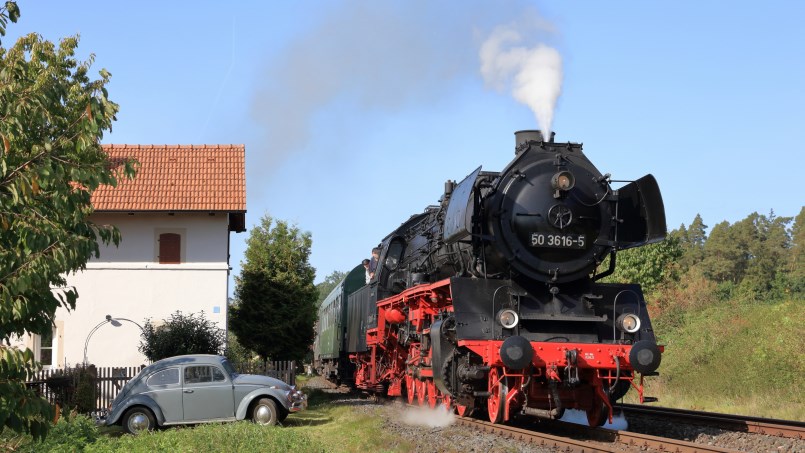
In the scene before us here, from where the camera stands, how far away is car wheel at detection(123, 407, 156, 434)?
14366 mm

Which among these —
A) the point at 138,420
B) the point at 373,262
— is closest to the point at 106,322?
the point at 373,262

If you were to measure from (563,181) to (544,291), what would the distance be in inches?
64.8

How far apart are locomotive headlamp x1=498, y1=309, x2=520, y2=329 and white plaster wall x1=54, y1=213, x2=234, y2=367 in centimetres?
1314

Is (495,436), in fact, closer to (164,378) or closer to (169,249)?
(164,378)

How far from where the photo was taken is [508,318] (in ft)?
38.6

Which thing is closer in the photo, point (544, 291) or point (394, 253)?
point (544, 291)

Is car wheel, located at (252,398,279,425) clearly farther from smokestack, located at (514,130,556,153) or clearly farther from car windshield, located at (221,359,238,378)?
smokestack, located at (514,130,556,153)

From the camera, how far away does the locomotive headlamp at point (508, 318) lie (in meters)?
11.7

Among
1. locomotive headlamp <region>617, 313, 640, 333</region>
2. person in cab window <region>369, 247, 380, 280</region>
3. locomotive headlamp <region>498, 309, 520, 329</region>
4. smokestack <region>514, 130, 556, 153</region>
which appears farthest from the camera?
person in cab window <region>369, 247, 380, 280</region>

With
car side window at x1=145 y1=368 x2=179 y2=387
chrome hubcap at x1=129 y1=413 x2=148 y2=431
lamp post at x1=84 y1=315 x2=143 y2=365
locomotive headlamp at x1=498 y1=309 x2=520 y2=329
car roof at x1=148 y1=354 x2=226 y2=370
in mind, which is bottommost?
chrome hubcap at x1=129 y1=413 x2=148 y2=431

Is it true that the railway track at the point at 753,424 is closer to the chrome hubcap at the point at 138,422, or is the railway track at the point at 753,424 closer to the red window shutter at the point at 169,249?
the chrome hubcap at the point at 138,422

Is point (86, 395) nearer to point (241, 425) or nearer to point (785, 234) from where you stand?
point (241, 425)

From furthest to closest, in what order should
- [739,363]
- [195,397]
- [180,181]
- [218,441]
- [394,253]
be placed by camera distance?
[180,181] < [739,363] < [394,253] < [195,397] < [218,441]

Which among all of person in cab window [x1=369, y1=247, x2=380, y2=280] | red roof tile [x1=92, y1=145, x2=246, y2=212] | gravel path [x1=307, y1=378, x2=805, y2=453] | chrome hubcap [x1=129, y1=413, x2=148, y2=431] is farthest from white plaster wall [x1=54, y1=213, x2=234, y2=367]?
gravel path [x1=307, y1=378, x2=805, y2=453]
